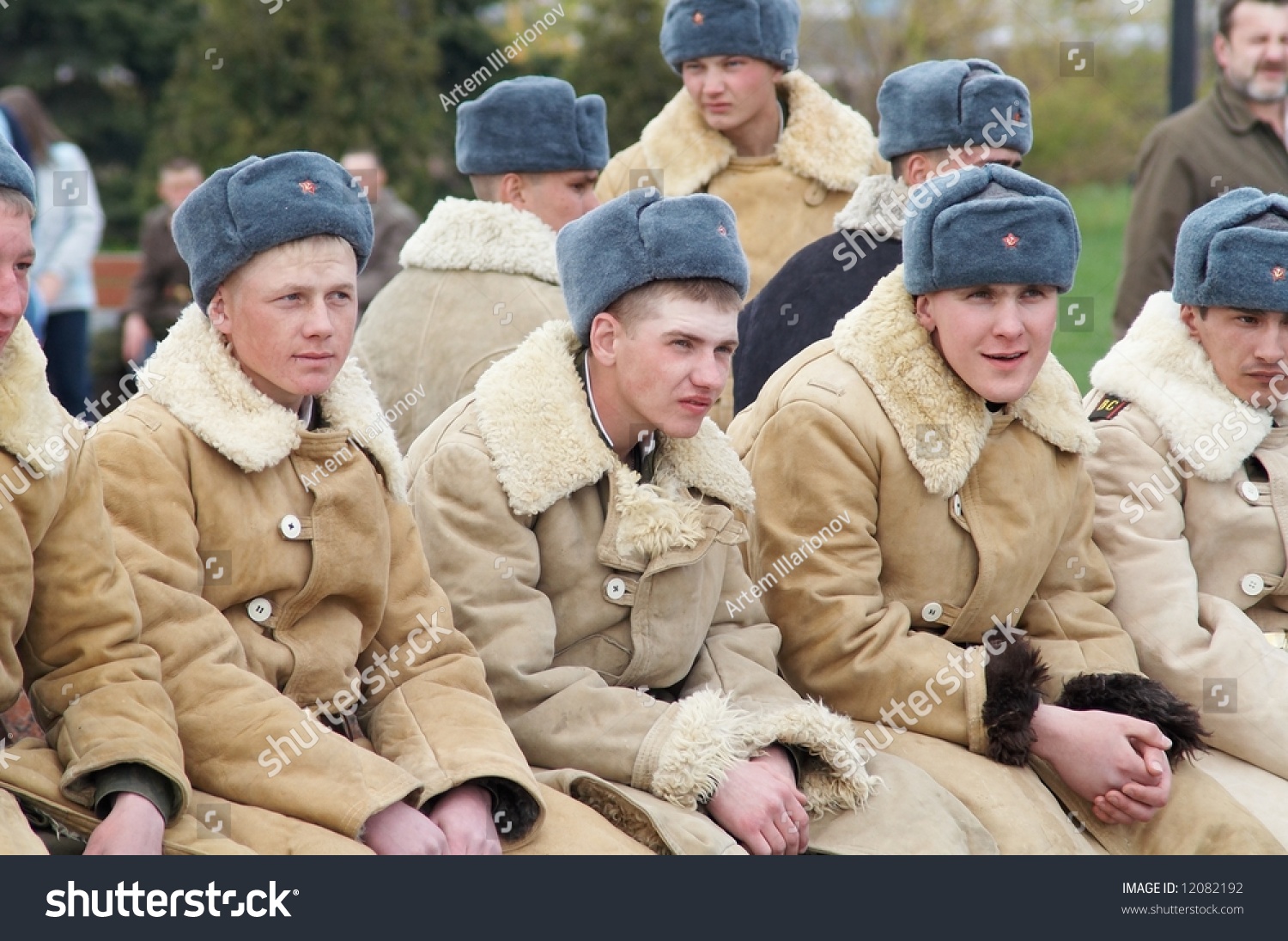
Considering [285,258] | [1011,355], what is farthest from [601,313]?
[1011,355]

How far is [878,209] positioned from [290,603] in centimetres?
219

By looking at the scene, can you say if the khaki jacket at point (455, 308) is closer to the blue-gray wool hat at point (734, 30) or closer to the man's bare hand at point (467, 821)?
the blue-gray wool hat at point (734, 30)

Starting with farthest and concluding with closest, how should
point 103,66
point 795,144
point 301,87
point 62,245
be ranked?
1. point 103,66
2. point 301,87
3. point 62,245
4. point 795,144

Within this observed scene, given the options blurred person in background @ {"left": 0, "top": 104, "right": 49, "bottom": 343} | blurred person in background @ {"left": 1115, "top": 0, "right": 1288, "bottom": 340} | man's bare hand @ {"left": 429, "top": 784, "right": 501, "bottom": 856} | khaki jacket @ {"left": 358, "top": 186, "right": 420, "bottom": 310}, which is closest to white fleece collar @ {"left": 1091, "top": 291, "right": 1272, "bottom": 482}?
man's bare hand @ {"left": 429, "top": 784, "right": 501, "bottom": 856}

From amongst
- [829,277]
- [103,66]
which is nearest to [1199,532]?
[829,277]

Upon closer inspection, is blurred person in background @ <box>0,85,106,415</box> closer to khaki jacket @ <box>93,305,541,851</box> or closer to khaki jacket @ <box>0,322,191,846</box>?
khaki jacket @ <box>93,305,541,851</box>

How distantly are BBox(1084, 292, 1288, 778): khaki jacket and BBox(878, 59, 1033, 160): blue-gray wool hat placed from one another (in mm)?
924

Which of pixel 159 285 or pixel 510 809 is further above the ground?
pixel 159 285

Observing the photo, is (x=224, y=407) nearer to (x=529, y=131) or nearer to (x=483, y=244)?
(x=483, y=244)

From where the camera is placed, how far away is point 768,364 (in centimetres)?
468

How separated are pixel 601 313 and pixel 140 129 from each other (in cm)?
1685

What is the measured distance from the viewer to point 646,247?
3.29m

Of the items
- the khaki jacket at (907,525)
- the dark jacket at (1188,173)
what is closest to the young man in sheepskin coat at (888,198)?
the khaki jacket at (907,525)
